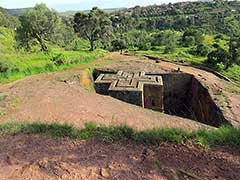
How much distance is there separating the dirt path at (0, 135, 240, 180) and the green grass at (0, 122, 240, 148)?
156mm

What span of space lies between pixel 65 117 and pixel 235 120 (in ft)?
18.1

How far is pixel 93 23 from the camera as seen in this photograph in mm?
25484

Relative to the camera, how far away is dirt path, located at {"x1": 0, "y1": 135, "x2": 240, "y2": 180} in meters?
3.44

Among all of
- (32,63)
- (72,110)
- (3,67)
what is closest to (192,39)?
(32,63)

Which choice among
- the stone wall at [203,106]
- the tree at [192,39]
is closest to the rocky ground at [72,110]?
the stone wall at [203,106]

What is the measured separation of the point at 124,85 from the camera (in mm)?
10992

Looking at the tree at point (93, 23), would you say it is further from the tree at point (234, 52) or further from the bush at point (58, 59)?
the tree at point (234, 52)

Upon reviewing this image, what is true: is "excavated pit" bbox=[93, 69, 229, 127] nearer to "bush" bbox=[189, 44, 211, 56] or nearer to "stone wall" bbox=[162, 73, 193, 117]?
"stone wall" bbox=[162, 73, 193, 117]

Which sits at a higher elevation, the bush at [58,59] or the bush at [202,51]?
the bush at [58,59]

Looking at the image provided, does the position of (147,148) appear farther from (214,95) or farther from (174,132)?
(214,95)

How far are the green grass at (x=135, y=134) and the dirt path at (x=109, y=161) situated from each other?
0.51ft

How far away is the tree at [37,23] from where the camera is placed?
58.7 feet

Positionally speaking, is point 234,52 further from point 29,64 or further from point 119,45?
point 119,45

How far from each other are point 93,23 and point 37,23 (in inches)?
325
